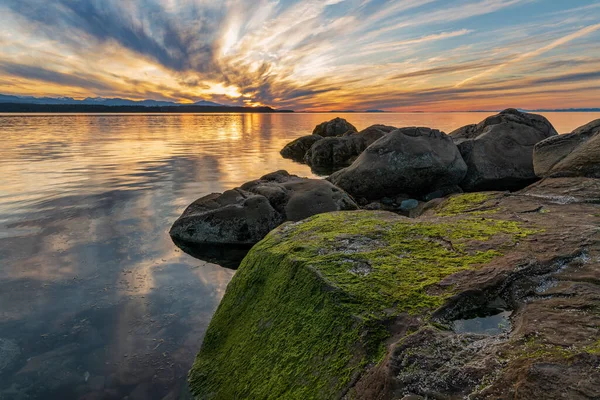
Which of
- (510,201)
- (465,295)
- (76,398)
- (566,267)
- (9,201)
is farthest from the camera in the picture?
(9,201)

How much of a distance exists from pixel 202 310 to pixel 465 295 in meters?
5.12

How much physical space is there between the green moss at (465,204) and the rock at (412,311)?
2.99ft

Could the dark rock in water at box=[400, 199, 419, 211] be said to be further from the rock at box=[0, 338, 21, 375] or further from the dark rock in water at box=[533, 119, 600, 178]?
the rock at box=[0, 338, 21, 375]

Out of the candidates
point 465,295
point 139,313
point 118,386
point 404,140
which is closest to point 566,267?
point 465,295

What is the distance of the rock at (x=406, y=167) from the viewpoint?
14047mm

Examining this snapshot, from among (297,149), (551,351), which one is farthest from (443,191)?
(297,149)

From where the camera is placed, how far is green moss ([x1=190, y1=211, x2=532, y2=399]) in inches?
125

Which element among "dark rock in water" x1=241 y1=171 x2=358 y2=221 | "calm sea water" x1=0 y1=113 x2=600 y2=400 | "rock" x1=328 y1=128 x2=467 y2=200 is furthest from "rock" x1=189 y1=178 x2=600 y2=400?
"rock" x1=328 y1=128 x2=467 y2=200

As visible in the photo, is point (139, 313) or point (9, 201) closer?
point (139, 313)

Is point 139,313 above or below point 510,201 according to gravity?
below

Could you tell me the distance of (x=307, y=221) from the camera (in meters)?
6.24

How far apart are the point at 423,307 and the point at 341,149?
26008 mm

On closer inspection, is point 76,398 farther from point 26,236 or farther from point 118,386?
point 26,236

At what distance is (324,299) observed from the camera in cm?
365
